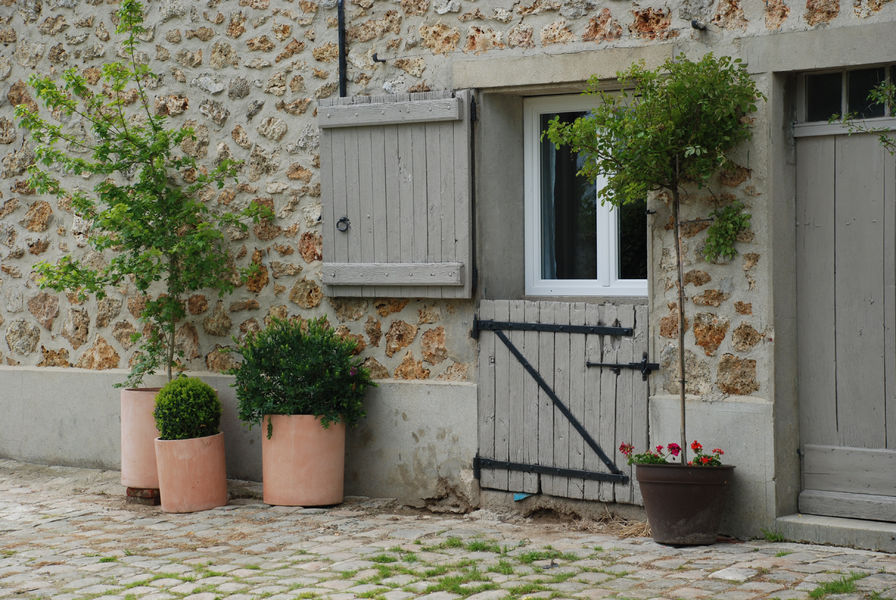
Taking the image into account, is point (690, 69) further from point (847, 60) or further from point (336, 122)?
Result: point (336, 122)

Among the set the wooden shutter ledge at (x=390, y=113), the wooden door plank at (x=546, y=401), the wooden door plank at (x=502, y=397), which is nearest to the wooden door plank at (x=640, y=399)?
the wooden door plank at (x=546, y=401)

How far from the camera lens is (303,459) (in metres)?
6.50

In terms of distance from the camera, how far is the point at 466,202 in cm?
638

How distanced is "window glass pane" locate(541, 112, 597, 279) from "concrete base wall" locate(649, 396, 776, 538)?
115 cm

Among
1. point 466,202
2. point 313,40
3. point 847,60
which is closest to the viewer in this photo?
point 847,60

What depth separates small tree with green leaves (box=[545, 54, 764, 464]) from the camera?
17.5 ft

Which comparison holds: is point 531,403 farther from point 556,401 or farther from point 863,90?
point 863,90

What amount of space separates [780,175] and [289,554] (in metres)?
3.06

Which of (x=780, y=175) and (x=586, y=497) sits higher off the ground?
(x=780, y=175)

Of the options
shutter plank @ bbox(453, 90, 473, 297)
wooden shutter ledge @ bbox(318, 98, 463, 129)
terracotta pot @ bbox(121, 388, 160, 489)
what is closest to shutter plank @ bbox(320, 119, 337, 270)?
wooden shutter ledge @ bbox(318, 98, 463, 129)

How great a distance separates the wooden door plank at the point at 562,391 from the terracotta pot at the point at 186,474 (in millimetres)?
2079

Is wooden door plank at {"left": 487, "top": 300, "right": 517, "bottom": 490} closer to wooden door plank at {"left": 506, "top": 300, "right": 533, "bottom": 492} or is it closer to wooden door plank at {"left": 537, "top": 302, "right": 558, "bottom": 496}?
wooden door plank at {"left": 506, "top": 300, "right": 533, "bottom": 492}

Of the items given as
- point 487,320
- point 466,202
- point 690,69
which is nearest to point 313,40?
point 466,202

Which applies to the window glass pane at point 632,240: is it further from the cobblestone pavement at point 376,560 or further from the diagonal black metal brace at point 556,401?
the cobblestone pavement at point 376,560
